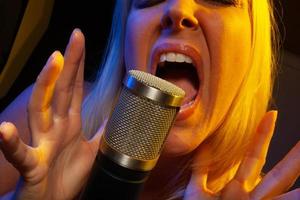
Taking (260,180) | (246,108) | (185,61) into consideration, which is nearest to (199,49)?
(185,61)

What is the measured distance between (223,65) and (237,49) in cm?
6

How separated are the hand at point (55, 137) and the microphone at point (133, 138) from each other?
0.18m

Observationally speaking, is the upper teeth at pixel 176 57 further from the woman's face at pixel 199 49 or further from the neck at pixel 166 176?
the neck at pixel 166 176

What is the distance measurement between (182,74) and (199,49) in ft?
0.48

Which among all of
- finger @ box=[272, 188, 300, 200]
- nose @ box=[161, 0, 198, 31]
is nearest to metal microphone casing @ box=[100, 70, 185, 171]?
finger @ box=[272, 188, 300, 200]

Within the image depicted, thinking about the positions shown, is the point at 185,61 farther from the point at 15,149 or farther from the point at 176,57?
the point at 15,149

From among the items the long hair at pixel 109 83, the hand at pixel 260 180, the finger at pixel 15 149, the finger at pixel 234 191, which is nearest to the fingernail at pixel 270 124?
the hand at pixel 260 180

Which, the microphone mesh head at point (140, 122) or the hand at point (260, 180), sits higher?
the microphone mesh head at point (140, 122)

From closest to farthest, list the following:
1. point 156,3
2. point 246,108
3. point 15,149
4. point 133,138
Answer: point 133,138
point 15,149
point 156,3
point 246,108

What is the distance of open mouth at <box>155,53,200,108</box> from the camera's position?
110 cm

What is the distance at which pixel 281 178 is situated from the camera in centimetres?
77

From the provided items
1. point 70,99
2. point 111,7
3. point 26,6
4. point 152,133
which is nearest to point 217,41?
point 70,99

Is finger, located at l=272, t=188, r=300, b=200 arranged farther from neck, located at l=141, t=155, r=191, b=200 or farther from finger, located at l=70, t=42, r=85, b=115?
neck, located at l=141, t=155, r=191, b=200

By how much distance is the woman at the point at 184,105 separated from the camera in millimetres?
712
